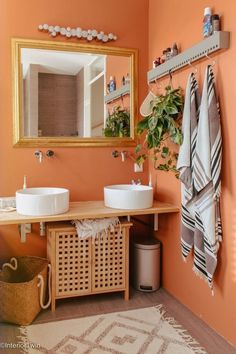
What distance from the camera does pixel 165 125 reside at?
2.45m

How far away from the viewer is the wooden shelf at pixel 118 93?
2926 millimetres

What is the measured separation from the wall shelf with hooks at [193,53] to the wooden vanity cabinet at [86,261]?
3.92ft

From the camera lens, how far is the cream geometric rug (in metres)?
2.01

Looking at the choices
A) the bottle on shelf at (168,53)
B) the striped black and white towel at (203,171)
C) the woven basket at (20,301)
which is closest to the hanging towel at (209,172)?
the striped black and white towel at (203,171)

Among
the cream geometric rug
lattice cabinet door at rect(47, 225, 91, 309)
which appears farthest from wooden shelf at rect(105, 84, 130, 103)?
the cream geometric rug

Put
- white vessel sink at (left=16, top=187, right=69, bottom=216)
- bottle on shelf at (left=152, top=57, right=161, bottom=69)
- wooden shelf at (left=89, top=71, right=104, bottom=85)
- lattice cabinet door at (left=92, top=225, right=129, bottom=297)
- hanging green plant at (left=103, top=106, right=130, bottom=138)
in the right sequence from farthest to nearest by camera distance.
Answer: hanging green plant at (left=103, top=106, right=130, bottom=138)
wooden shelf at (left=89, top=71, right=104, bottom=85)
bottle on shelf at (left=152, top=57, right=161, bottom=69)
lattice cabinet door at (left=92, top=225, right=129, bottom=297)
white vessel sink at (left=16, top=187, right=69, bottom=216)

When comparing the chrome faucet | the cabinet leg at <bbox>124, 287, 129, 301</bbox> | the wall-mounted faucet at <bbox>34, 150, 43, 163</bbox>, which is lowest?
the cabinet leg at <bbox>124, 287, 129, 301</bbox>

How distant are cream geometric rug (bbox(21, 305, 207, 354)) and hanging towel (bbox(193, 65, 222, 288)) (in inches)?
16.4

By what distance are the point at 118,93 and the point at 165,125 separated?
701mm

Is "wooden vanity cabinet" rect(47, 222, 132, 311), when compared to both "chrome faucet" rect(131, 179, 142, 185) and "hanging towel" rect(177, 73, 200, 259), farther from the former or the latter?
"hanging towel" rect(177, 73, 200, 259)

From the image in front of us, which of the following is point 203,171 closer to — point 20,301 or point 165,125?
point 165,125

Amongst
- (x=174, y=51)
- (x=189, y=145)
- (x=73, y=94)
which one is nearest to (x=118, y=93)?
(x=73, y=94)

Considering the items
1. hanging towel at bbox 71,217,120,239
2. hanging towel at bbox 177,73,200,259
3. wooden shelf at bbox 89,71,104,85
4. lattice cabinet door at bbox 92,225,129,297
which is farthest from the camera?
wooden shelf at bbox 89,71,104,85

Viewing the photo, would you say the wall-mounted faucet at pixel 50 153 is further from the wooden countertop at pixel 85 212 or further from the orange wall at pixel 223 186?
the orange wall at pixel 223 186
